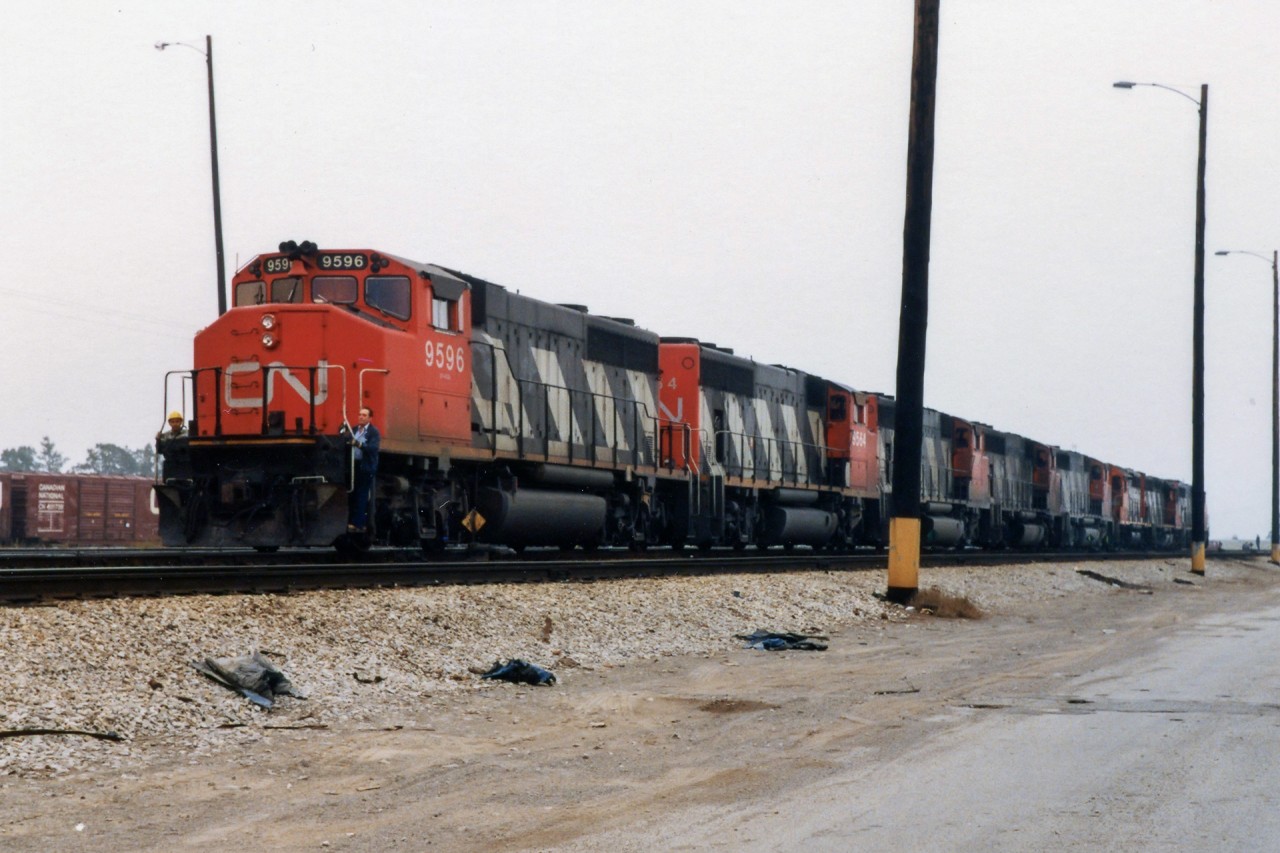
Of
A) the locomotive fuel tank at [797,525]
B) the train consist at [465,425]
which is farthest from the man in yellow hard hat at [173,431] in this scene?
the locomotive fuel tank at [797,525]

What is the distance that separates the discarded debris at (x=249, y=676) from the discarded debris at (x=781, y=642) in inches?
231

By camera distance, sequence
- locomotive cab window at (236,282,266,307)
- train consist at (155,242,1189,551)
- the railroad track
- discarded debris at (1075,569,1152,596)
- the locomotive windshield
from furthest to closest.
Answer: discarded debris at (1075,569,1152,596), locomotive cab window at (236,282,266,307), the locomotive windshield, train consist at (155,242,1189,551), the railroad track

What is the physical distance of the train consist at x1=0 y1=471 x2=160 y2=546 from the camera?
38.1 m

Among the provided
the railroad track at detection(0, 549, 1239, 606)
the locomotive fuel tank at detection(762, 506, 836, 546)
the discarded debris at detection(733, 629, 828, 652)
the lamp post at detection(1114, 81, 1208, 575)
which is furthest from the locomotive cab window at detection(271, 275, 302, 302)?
the lamp post at detection(1114, 81, 1208, 575)

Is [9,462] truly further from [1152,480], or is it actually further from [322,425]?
[322,425]

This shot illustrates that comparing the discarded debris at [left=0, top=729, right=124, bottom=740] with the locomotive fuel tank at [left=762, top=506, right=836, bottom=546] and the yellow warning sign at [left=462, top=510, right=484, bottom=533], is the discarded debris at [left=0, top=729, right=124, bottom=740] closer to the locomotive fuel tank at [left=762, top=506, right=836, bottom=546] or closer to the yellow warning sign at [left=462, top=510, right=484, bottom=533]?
the yellow warning sign at [left=462, top=510, right=484, bottom=533]

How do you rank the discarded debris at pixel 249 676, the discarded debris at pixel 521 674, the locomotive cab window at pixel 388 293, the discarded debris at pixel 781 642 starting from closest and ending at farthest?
the discarded debris at pixel 249 676, the discarded debris at pixel 521 674, the discarded debris at pixel 781 642, the locomotive cab window at pixel 388 293

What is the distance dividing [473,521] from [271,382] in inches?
126

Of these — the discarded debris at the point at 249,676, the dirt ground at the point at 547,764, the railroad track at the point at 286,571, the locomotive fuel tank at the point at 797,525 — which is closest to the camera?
the dirt ground at the point at 547,764

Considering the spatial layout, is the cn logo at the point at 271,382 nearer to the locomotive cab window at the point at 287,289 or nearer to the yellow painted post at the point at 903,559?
the locomotive cab window at the point at 287,289

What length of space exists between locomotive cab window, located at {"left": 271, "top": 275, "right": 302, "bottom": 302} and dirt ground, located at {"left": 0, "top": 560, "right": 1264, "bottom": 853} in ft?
22.9

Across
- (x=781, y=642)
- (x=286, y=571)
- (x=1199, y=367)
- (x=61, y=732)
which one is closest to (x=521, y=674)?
(x=286, y=571)

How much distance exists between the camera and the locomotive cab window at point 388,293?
54.0 ft

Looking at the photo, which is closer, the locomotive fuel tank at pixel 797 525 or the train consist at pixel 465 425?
the train consist at pixel 465 425
